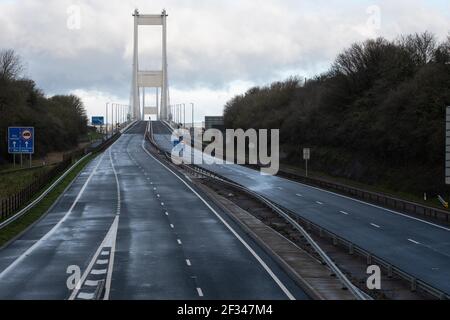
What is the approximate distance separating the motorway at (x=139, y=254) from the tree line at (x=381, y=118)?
23.0 metres

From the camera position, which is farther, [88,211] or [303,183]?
[303,183]

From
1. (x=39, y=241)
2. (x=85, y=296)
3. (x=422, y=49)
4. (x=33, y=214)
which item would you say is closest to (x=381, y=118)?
(x=422, y=49)

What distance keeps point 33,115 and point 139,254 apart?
9838 centimetres

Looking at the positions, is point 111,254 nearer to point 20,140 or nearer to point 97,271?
point 97,271

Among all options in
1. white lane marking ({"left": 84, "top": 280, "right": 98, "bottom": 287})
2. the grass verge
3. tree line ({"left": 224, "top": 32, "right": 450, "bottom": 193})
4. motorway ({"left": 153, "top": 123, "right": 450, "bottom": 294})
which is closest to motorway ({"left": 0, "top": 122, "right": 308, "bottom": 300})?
white lane marking ({"left": 84, "top": 280, "right": 98, "bottom": 287})

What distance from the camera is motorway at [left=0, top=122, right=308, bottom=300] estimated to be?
23.4m

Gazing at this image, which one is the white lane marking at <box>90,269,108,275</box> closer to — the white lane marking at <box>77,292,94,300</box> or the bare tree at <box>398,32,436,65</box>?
the white lane marking at <box>77,292,94,300</box>

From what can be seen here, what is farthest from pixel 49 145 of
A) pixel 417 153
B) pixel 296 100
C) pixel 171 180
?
pixel 417 153

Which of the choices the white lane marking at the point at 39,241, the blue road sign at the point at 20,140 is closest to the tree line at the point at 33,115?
the blue road sign at the point at 20,140

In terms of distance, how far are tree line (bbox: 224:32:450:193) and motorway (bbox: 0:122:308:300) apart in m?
23.0

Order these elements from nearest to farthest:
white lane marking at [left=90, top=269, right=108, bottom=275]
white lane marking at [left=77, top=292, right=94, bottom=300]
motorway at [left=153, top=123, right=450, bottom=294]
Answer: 1. white lane marking at [left=77, top=292, right=94, bottom=300]
2. white lane marking at [left=90, top=269, right=108, bottom=275]
3. motorway at [left=153, top=123, right=450, bottom=294]
